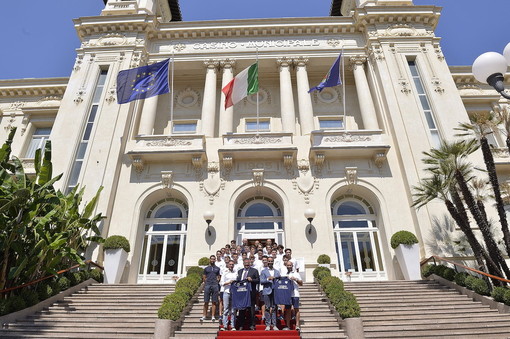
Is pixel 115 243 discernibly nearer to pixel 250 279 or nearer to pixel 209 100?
pixel 250 279

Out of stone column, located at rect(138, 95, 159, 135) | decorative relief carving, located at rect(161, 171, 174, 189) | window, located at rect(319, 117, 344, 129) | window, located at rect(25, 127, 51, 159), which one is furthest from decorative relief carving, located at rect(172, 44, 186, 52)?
window, located at rect(25, 127, 51, 159)

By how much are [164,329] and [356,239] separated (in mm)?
12407

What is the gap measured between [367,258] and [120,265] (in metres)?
12.5

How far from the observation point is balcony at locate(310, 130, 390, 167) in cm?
1817

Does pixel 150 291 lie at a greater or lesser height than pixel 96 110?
lesser

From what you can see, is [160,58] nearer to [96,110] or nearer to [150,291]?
[96,110]

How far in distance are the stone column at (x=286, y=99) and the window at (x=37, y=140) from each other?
58.1 ft

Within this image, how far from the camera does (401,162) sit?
18328 mm

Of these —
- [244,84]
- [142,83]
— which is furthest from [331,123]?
[142,83]

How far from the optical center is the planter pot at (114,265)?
49.6 ft

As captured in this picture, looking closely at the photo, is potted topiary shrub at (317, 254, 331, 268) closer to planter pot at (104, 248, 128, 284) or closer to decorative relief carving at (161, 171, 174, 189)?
decorative relief carving at (161, 171, 174, 189)

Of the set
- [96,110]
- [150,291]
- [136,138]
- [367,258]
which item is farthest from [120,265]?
[367,258]

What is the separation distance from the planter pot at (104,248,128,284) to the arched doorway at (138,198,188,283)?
219cm

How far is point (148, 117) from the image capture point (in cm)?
2108
